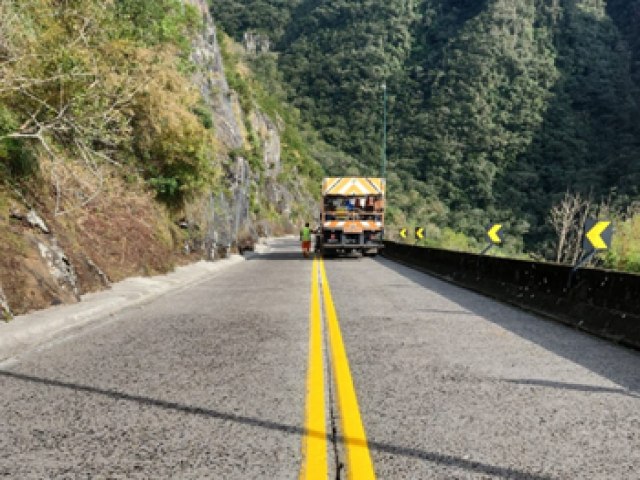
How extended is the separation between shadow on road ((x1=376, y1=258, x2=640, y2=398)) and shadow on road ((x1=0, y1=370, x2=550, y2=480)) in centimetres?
202

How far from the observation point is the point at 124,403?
14.8 feet

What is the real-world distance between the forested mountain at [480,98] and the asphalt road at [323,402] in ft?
200

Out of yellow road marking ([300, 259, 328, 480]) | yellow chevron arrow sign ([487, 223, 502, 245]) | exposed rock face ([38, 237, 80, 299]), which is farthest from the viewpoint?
yellow chevron arrow sign ([487, 223, 502, 245])

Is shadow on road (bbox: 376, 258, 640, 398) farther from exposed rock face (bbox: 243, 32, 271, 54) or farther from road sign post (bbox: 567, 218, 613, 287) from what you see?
exposed rock face (bbox: 243, 32, 271, 54)

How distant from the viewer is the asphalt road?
11.1 ft

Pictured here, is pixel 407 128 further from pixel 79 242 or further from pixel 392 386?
pixel 392 386

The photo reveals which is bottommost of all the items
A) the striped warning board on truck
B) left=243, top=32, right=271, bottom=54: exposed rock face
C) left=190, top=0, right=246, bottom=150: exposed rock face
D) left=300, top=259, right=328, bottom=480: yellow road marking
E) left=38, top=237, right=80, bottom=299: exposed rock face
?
left=300, top=259, right=328, bottom=480: yellow road marking

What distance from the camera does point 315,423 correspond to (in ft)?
13.2

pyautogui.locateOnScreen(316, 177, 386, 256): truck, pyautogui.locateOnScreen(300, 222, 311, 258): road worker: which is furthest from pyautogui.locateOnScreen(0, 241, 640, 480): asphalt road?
pyautogui.locateOnScreen(300, 222, 311, 258): road worker

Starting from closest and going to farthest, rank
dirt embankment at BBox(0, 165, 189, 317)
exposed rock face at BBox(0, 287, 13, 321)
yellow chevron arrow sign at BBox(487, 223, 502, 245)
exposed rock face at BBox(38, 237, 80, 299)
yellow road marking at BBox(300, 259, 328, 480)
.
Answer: yellow road marking at BBox(300, 259, 328, 480), exposed rock face at BBox(0, 287, 13, 321), dirt embankment at BBox(0, 165, 189, 317), exposed rock face at BBox(38, 237, 80, 299), yellow chevron arrow sign at BBox(487, 223, 502, 245)

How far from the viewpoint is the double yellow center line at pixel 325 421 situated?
10.7 feet

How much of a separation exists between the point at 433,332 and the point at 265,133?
64.4 metres

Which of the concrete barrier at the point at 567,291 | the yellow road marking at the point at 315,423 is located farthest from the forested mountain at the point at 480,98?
the yellow road marking at the point at 315,423

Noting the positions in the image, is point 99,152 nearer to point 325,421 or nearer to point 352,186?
point 325,421
